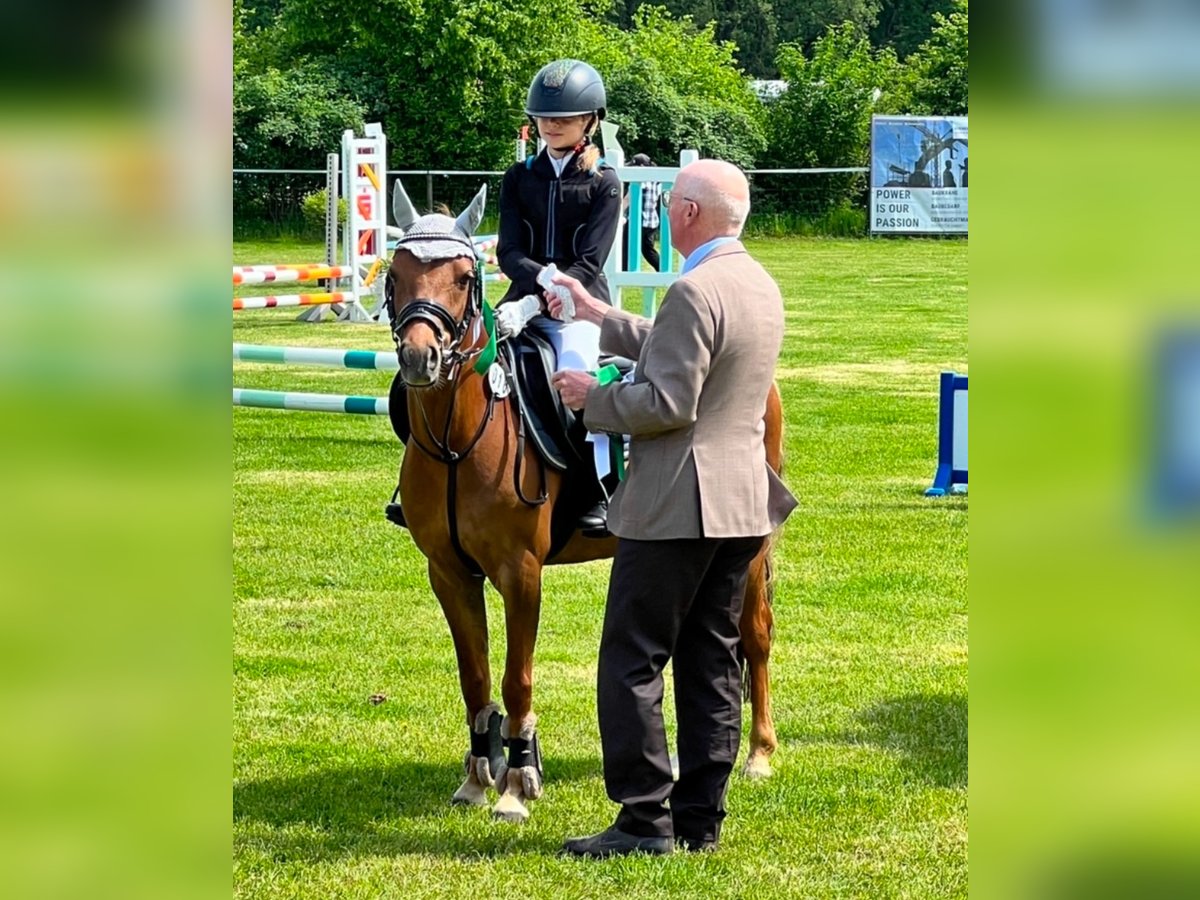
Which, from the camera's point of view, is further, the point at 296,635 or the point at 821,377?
the point at 821,377

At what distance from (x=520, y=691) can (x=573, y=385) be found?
1.13 metres

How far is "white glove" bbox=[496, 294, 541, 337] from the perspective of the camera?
219 inches

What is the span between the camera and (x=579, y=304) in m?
5.36

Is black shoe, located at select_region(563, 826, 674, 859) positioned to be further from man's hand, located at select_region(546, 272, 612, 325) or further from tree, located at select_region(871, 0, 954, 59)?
tree, located at select_region(871, 0, 954, 59)

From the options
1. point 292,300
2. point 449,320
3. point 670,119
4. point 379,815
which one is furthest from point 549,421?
point 670,119

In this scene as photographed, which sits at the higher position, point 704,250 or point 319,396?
point 704,250

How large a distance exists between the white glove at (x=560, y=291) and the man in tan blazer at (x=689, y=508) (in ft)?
1.08

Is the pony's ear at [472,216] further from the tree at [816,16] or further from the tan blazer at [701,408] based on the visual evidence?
the tree at [816,16]

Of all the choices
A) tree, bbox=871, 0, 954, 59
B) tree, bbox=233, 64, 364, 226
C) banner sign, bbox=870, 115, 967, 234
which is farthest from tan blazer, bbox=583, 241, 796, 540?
tree, bbox=871, 0, 954, 59

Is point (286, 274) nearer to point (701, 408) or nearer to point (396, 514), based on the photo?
point (396, 514)
